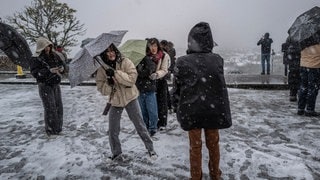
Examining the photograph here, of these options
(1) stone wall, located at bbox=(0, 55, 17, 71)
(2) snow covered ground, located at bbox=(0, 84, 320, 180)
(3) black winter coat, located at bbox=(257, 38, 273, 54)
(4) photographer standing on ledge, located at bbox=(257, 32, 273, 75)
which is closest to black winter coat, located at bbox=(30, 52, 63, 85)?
(2) snow covered ground, located at bbox=(0, 84, 320, 180)

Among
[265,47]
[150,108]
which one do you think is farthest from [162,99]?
[265,47]

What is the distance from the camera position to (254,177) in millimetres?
4316

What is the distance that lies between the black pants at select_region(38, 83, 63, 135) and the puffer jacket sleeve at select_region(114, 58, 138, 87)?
2.25 m

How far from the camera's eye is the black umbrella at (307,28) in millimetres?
6601

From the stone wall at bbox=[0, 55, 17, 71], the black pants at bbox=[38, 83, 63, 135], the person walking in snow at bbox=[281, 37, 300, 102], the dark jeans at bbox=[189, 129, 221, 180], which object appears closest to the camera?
the dark jeans at bbox=[189, 129, 221, 180]

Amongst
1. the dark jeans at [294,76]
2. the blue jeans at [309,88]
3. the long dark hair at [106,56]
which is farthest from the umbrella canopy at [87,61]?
the dark jeans at [294,76]

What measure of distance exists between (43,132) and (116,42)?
11.3 ft

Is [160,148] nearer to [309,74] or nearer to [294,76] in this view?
[309,74]

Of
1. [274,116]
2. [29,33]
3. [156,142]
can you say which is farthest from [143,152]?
[29,33]

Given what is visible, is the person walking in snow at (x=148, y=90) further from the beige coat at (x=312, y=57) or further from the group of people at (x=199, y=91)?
the beige coat at (x=312, y=57)

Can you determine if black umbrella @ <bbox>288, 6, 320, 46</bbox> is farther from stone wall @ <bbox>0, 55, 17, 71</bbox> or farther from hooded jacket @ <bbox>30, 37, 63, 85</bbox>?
stone wall @ <bbox>0, 55, 17, 71</bbox>

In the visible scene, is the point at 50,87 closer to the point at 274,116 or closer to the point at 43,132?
the point at 43,132

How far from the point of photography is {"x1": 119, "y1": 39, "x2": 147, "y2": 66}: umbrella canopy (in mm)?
5672

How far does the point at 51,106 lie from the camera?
20.8 feet
